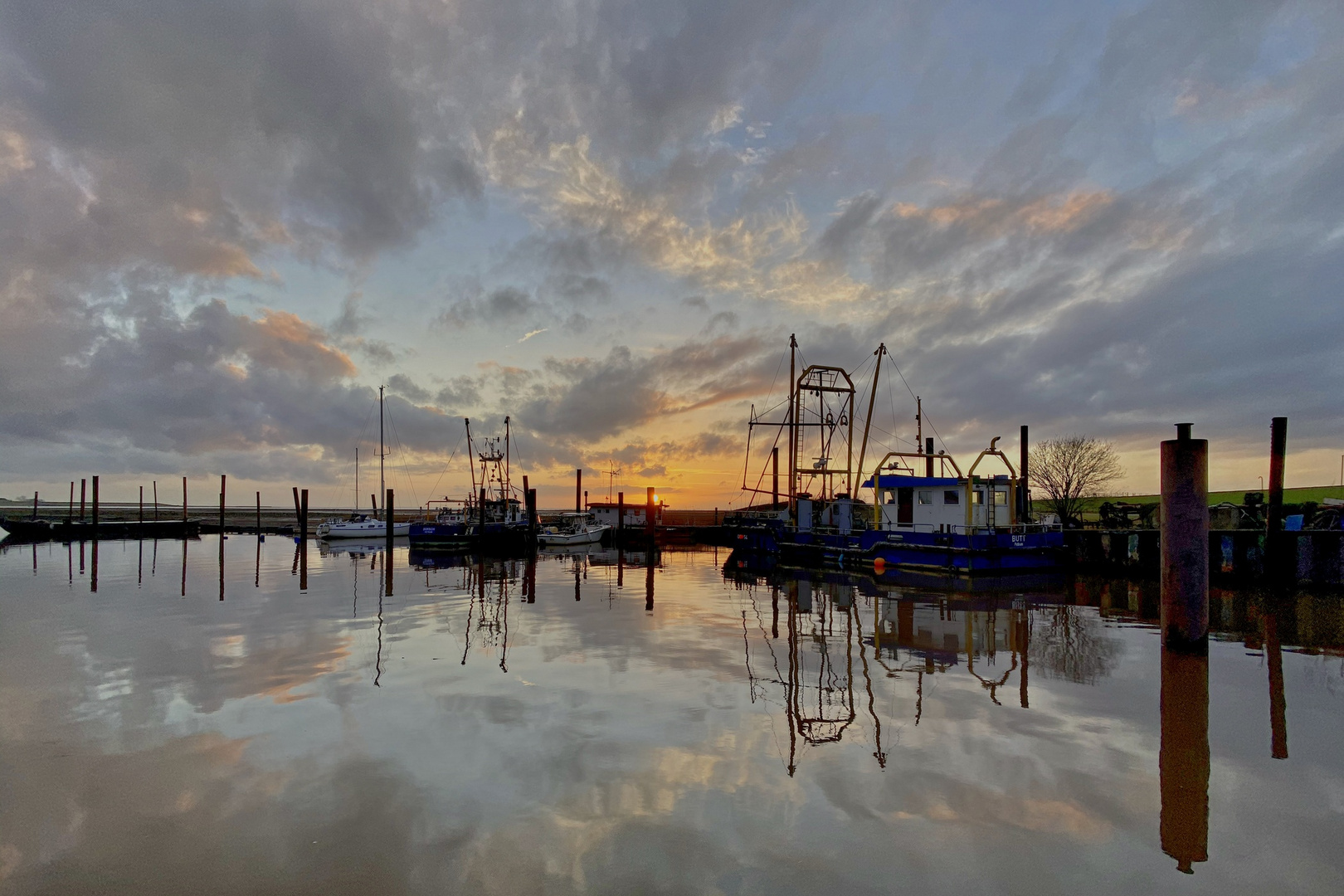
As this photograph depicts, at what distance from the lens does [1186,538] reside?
38.0 feet

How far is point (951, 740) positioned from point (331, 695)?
880cm

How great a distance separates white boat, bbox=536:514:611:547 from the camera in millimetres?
56062

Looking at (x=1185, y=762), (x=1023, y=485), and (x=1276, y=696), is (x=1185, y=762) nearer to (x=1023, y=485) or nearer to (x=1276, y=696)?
(x=1276, y=696)

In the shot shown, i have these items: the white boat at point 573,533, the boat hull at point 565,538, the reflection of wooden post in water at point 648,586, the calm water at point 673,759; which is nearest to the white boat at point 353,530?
the white boat at point 573,533

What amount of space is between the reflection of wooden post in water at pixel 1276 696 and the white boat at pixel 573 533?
152ft

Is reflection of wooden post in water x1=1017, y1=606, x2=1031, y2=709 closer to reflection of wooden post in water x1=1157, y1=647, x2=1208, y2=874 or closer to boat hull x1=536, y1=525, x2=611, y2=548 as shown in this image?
reflection of wooden post in water x1=1157, y1=647, x2=1208, y2=874

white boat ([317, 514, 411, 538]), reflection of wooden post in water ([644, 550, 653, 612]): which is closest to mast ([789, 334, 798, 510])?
reflection of wooden post in water ([644, 550, 653, 612])

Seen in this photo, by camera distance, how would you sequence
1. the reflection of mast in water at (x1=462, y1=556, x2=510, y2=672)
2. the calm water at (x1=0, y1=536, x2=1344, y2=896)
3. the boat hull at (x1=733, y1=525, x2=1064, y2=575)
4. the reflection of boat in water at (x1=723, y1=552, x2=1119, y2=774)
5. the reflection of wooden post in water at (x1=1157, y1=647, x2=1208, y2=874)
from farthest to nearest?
the boat hull at (x1=733, y1=525, x2=1064, y2=575) < the reflection of mast in water at (x1=462, y1=556, x2=510, y2=672) < the reflection of boat in water at (x1=723, y1=552, x2=1119, y2=774) < the reflection of wooden post in water at (x1=1157, y1=647, x2=1208, y2=874) < the calm water at (x1=0, y1=536, x2=1344, y2=896)

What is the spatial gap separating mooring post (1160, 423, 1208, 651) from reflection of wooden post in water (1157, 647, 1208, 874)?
76 centimetres

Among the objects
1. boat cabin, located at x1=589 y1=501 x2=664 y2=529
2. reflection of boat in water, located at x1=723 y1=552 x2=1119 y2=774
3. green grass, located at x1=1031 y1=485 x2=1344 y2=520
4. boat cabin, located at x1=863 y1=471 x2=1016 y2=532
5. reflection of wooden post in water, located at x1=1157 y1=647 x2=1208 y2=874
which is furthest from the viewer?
boat cabin, located at x1=589 y1=501 x2=664 y2=529

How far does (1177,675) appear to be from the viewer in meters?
11.0

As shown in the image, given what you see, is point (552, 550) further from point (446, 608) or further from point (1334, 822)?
point (1334, 822)

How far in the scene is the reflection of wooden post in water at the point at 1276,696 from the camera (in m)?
8.01

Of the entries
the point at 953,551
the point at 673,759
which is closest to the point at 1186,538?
the point at 673,759
